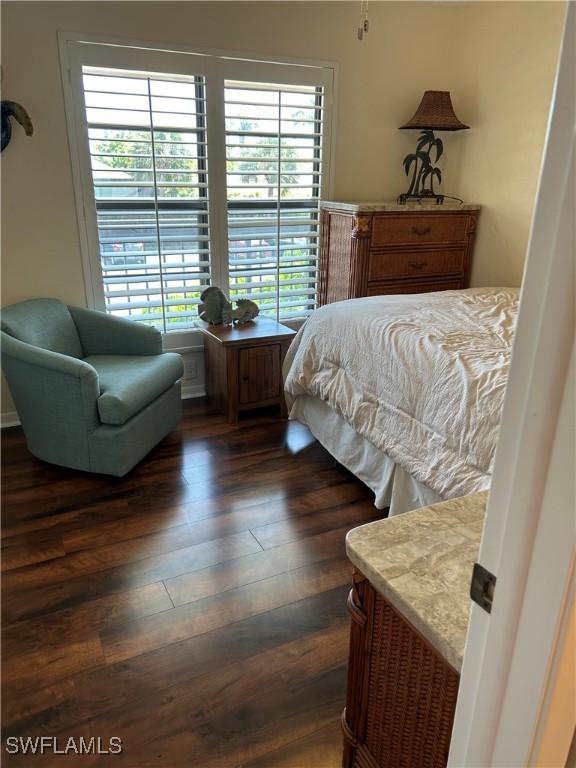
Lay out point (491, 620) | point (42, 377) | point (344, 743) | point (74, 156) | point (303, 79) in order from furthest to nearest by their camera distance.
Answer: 1. point (303, 79)
2. point (74, 156)
3. point (42, 377)
4. point (344, 743)
5. point (491, 620)

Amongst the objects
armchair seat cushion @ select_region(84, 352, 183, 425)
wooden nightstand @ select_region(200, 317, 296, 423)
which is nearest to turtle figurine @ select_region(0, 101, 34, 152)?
armchair seat cushion @ select_region(84, 352, 183, 425)

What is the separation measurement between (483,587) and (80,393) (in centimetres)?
231

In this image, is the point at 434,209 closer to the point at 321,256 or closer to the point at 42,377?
the point at 321,256

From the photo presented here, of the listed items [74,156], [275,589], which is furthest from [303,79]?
[275,589]

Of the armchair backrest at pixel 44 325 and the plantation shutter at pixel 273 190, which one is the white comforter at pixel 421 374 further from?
the armchair backrest at pixel 44 325

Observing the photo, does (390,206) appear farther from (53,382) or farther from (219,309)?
(53,382)

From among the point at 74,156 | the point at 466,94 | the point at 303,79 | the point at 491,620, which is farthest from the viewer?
the point at 466,94

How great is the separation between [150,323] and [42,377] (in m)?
1.07

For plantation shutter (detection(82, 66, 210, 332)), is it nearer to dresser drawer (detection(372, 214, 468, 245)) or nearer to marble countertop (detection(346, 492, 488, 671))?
dresser drawer (detection(372, 214, 468, 245))

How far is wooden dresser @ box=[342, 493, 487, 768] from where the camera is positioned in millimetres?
995

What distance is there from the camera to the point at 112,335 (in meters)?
3.27

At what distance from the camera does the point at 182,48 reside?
3197mm

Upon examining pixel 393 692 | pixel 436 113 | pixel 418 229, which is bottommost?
pixel 393 692

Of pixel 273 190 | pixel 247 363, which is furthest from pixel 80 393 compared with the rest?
pixel 273 190
